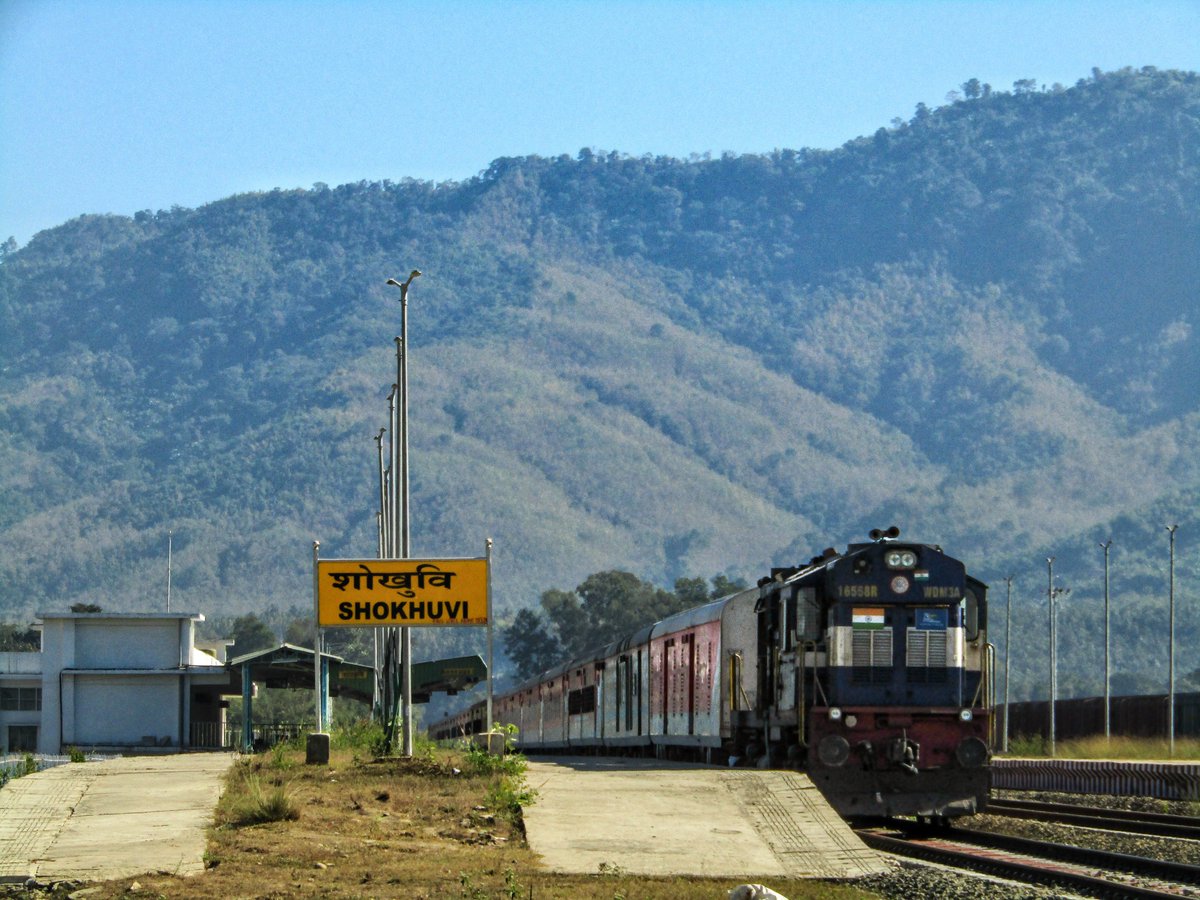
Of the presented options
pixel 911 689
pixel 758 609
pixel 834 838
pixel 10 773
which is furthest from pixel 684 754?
pixel 834 838

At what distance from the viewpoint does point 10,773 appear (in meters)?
29.6

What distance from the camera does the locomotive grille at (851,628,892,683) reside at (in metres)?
27.9

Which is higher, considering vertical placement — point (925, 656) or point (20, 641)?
point (925, 656)

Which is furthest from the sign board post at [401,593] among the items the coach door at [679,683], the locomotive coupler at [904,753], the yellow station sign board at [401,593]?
the locomotive coupler at [904,753]

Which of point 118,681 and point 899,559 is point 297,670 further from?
point 899,559

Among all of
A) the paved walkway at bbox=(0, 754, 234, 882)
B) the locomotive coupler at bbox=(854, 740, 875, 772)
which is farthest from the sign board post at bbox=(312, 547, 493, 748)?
the locomotive coupler at bbox=(854, 740, 875, 772)

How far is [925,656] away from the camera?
28.2m

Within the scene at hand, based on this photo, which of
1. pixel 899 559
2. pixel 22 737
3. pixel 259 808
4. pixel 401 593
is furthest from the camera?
pixel 22 737

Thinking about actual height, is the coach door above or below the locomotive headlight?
below

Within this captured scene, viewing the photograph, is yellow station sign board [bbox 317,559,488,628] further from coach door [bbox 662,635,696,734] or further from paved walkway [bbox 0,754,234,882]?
paved walkway [bbox 0,754,234,882]

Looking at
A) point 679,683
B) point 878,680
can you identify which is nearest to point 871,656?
point 878,680

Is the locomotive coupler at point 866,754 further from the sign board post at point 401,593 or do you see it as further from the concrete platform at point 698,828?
the sign board post at point 401,593

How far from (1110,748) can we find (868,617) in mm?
39638

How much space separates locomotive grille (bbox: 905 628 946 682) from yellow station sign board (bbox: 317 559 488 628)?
31.4 ft
